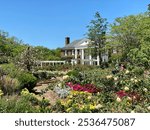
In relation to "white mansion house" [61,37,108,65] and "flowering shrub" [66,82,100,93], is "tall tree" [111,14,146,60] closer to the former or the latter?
"white mansion house" [61,37,108,65]

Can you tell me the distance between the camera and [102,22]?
49.4 m

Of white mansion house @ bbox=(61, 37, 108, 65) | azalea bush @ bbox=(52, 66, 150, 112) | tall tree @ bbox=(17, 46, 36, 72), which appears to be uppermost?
white mansion house @ bbox=(61, 37, 108, 65)

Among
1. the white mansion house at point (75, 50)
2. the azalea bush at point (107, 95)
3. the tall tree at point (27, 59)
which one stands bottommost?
the azalea bush at point (107, 95)

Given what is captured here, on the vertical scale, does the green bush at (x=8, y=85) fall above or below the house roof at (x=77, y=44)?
below

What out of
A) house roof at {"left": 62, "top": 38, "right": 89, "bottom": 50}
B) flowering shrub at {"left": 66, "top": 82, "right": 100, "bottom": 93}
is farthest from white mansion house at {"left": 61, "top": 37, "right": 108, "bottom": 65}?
flowering shrub at {"left": 66, "top": 82, "right": 100, "bottom": 93}

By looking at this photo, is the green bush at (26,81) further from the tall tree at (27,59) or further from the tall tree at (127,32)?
the tall tree at (127,32)

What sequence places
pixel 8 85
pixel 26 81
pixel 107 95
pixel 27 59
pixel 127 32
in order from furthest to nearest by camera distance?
pixel 127 32 → pixel 27 59 → pixel 26 81 → pixel 8 85 → pixel 107 95

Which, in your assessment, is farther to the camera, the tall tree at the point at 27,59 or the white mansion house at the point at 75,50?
the white mansion house at the point at 75,50

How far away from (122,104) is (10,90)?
201 inches

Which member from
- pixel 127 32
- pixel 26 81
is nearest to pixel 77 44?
pixel 127 32

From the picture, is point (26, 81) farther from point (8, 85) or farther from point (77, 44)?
point (77, 44)

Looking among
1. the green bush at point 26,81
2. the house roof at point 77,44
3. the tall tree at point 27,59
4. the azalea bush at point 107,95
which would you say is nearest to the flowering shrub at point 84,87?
the azalea bush at point 107,95

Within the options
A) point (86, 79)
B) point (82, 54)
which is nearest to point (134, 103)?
point (86, 79)

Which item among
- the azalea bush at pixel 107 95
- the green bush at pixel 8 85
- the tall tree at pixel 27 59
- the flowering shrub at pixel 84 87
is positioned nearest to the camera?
the azalea bush at pixel 107 95
